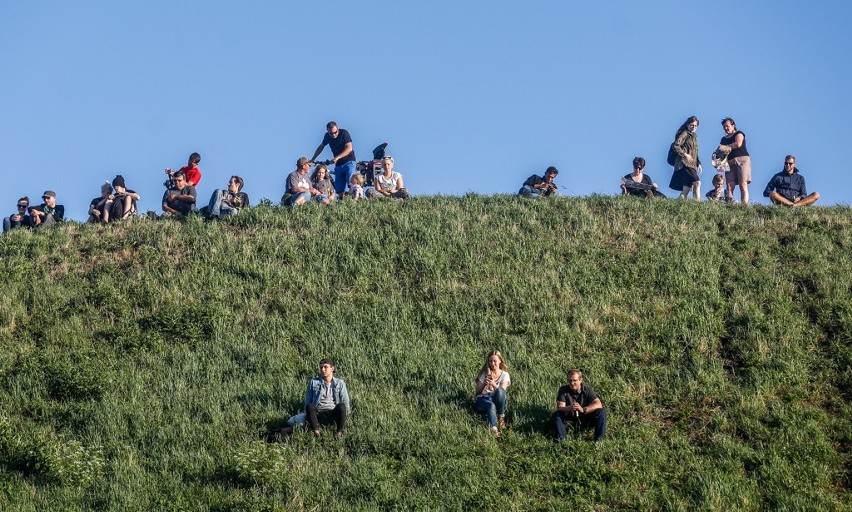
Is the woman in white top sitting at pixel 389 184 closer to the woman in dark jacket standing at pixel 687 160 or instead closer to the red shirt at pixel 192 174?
the red shirt at pixel 192 174

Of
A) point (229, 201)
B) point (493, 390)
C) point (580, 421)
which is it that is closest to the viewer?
point (580, 421)

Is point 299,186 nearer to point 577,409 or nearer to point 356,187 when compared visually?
point 356,187

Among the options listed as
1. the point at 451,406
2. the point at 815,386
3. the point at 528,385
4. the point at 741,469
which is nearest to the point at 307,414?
the point at 451,406

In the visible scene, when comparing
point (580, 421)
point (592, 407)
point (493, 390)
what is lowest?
point (580, 421)

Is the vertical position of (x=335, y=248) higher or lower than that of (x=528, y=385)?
higher

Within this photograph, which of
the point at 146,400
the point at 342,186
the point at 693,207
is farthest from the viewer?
the point at 342,186

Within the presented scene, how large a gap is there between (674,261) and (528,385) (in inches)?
232

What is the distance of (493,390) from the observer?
18375mm

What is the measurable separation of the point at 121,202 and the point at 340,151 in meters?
5.28

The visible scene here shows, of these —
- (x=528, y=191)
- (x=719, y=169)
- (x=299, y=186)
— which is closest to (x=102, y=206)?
(x=299, y=186)

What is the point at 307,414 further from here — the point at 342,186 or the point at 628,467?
the point at 342,186

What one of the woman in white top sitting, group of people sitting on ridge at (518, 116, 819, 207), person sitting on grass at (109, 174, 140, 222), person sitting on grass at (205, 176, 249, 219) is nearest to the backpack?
group of people sitting on ridge at (518, 116, 819, 207)

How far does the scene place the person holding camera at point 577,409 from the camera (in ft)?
57.5

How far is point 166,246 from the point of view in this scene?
2503 cm
